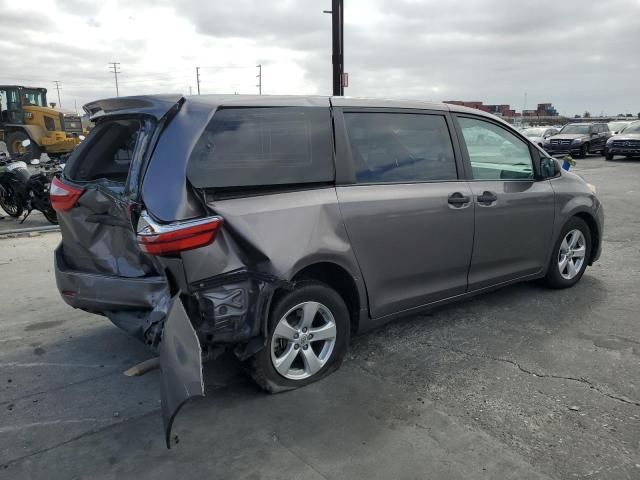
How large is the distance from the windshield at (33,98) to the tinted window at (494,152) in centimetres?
2413

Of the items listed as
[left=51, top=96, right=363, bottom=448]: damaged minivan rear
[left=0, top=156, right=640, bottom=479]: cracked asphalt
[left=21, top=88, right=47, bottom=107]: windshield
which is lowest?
[left=0, top=156, right=640, bottom=479]: cracked asphalt

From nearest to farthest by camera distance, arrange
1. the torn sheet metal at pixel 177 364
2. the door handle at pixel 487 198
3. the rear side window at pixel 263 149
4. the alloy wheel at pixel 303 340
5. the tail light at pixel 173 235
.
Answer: the torn sheet metal at pixel 177 364 < the tail light at pixel 173 235 < the rear side window at pixel 263 149 < the alloy wheel at pixel 303 340 < the door handle at pixel 487 198

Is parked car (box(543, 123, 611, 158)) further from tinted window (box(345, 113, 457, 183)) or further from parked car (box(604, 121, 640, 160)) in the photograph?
tinted window (box(345, 113, 457, 183))

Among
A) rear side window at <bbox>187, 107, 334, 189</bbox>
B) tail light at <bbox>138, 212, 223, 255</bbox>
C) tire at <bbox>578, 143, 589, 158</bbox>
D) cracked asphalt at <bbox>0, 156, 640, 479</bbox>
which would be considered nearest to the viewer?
cracked asphalt at <bbox>0, 156, 640, 479</bbox>

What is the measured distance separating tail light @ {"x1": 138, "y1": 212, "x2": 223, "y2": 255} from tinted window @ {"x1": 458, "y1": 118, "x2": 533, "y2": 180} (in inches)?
94.6

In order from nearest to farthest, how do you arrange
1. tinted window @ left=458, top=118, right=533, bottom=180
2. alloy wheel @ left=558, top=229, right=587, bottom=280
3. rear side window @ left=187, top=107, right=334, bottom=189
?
rear side window @ left=187, top=107, right=334, bottom=189, tinted window @ left=458, top=118, right=533, bottom=180, alloy wheel @ left=558, top=229, right=587, bottom=280

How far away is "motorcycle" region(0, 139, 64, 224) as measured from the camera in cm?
942

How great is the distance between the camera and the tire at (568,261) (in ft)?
16.9

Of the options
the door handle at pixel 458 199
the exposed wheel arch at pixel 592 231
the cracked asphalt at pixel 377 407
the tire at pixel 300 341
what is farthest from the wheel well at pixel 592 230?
the tire at pixel 300 341

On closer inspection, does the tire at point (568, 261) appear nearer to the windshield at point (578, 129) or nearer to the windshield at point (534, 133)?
the windshield at point (578, 129)

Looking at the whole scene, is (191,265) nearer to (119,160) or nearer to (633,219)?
(119,160)

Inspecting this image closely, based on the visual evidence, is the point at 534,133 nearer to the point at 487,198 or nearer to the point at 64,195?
the point at 487,198

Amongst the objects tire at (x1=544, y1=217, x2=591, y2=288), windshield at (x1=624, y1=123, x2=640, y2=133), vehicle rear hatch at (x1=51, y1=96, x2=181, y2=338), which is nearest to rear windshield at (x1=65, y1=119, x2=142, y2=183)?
vehicle rear hatch at (x1=51, y1=96, x2=181, y2=338)

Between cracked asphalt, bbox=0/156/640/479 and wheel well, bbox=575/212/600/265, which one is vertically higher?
wheel well, bbox=575/212/600/265
